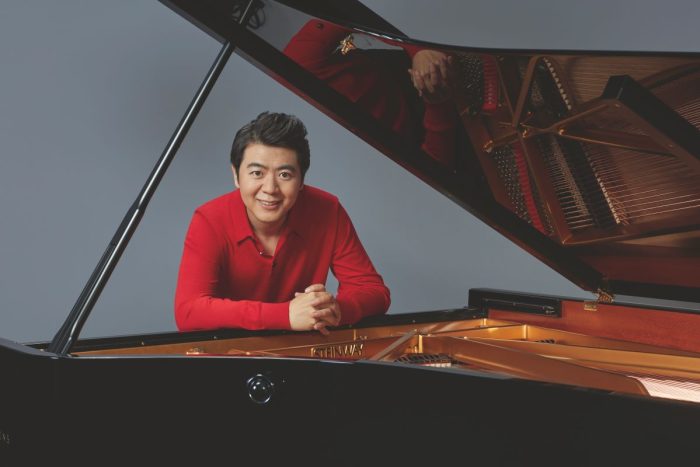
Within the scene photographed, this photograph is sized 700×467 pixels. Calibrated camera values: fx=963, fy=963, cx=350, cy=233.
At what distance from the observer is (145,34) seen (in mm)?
4449

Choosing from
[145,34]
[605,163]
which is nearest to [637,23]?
[605,163]

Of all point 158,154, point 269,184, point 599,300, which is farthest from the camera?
point 158,154

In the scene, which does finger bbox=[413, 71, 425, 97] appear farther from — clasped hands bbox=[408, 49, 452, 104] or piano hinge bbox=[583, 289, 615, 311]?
piano hinge bbox=[583, 289, 615, 311]

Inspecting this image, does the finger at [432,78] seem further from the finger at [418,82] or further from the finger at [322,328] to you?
the finger at [322,328]

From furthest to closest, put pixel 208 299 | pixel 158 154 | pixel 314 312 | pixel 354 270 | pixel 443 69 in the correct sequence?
pixel 158 154 < pixel 354 270 < pixel 208 299 < pixel 314 312 < pixel 443 69

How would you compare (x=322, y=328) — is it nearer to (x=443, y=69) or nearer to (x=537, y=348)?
(x=537, y=348)

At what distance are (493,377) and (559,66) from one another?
39.9 inches

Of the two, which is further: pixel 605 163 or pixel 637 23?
pixel 637 23

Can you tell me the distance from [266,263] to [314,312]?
65 centimetres

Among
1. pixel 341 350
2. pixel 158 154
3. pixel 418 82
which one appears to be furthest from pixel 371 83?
pixel 158 154

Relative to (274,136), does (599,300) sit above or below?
below

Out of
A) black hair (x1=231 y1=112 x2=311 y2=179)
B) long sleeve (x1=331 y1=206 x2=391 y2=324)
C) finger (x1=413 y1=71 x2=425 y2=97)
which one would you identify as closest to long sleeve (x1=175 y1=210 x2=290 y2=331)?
black hair (x1=231 y1=112 x2=311 y2=179)

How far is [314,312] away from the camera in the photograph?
111 inches

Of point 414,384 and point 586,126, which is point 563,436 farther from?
point 586,126
